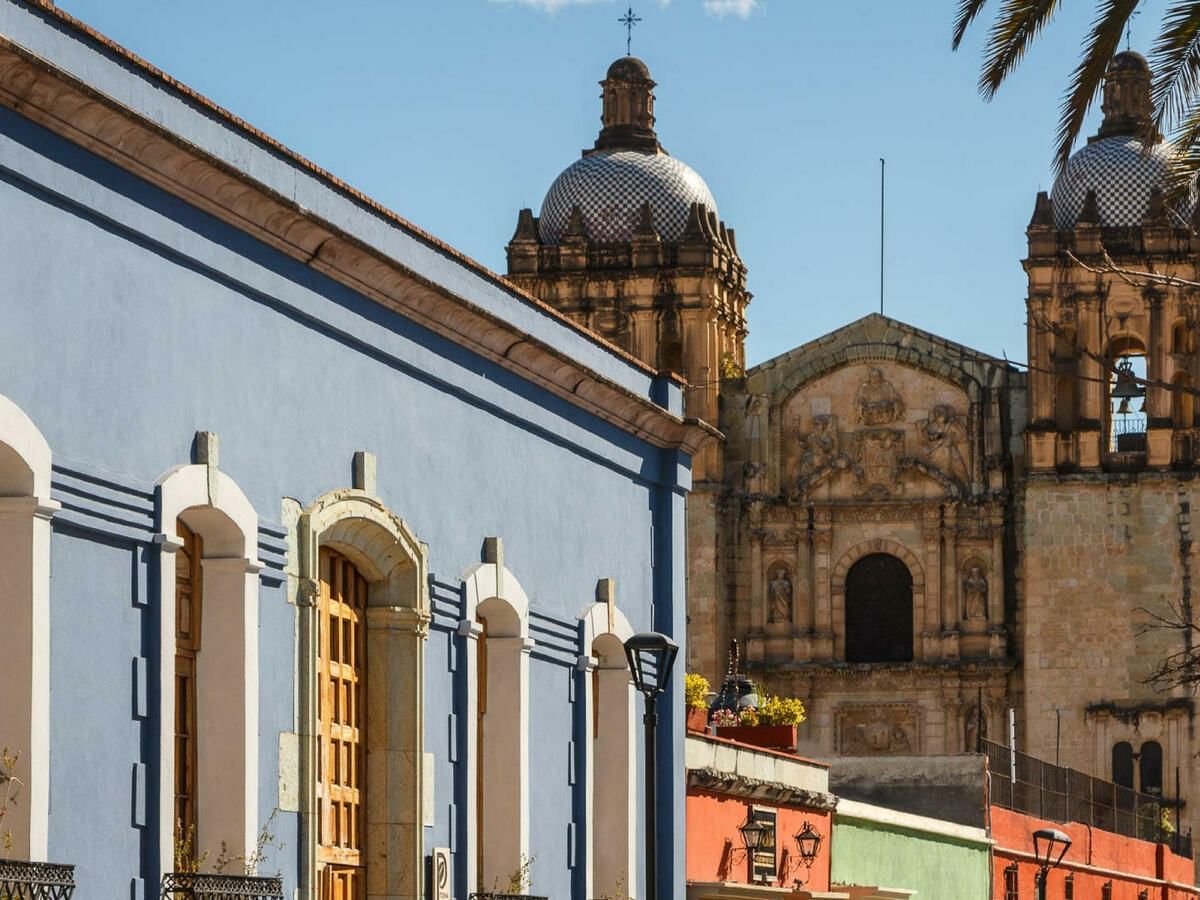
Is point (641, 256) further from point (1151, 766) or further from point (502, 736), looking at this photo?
point (502, 736)

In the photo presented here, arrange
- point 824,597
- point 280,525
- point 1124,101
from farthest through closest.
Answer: point 1124,101, point 824,597, point 280,525

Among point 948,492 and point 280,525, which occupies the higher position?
point 948,492

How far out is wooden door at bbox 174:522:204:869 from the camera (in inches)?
562

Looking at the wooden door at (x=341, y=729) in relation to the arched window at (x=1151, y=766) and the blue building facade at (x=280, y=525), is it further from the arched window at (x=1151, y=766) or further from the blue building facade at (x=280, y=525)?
the arched window at (x=1151, y=766)

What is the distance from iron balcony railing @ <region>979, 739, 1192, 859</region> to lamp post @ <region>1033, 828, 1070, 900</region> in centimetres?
62

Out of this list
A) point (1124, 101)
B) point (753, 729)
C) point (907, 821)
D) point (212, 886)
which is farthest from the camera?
point (1124, 101)

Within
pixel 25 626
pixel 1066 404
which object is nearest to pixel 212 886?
pixel 25 626

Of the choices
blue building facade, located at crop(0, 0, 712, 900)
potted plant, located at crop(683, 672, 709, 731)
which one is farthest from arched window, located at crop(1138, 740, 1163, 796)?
blue building facade, located at crop(0, 0, 712, 900)

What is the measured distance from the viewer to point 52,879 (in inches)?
475

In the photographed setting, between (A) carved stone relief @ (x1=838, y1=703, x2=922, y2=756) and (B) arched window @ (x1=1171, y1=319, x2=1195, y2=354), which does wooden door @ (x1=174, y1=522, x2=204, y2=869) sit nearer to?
(B) arched window @ (x1=1171, y1=319, x2=1195, y2=354)

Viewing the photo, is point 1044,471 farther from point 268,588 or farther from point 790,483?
point 268,588

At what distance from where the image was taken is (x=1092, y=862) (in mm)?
38000

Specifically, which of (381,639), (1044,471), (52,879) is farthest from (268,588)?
(1044,471)

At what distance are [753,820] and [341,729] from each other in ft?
27.7
